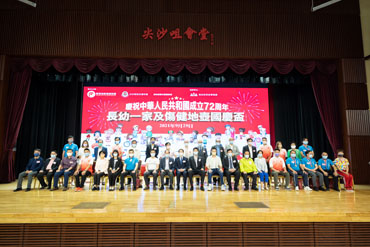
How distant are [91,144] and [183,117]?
268 centimetres

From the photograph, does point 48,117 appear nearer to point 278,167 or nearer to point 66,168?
point 66,168

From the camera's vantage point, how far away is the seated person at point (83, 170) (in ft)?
16.1

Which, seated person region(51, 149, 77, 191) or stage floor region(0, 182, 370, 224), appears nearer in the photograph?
stage floor region(0, 182, 370, 224)

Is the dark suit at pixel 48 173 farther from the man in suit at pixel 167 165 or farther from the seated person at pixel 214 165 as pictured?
the seated person at pixel 214 165

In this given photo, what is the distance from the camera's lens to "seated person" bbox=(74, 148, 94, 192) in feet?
16.1

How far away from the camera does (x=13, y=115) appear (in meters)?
6.02

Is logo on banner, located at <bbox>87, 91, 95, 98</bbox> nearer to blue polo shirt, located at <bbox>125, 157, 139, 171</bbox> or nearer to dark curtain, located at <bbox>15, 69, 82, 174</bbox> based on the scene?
dark curtain, located at <bbox>15, 69, 82, 174</bbox>

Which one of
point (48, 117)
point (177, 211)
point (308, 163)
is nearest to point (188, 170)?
point (177, 211)

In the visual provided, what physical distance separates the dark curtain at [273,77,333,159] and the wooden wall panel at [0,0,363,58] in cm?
155

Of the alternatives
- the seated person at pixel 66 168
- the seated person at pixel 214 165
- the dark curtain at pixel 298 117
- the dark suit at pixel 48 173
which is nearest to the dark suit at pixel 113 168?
the seated person at pixel 66 168

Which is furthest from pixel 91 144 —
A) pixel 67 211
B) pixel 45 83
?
pixel 67 211

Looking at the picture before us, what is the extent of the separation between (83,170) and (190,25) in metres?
4.36

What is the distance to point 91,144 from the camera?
673cm

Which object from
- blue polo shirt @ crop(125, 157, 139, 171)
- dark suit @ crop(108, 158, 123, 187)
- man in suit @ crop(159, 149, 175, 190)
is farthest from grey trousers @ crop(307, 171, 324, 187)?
dark suit @ crop(108, 158, 123, 187)
